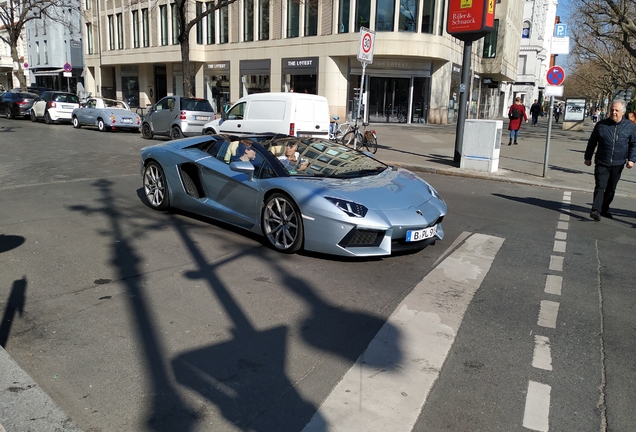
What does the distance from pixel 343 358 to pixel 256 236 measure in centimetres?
332

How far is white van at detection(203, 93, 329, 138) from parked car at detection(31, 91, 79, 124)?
42.3 feet

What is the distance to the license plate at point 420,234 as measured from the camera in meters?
5.75

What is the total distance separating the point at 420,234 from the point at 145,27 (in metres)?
43.6

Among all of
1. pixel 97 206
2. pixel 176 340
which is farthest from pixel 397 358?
pixel 97 206

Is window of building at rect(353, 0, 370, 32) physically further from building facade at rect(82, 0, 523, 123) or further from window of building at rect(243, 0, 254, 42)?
window of building at rect(243, 0, 254, 42)

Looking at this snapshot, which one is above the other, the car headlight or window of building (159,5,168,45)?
window of building (159,5,168,45)

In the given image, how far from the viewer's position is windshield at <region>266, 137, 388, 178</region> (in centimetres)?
650

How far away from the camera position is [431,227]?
6020 millimetres

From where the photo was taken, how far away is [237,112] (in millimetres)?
16641

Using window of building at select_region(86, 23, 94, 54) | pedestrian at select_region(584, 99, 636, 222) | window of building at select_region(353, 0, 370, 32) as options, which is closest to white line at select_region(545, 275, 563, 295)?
pedestrian at select_region(584, 99, 636, 222)

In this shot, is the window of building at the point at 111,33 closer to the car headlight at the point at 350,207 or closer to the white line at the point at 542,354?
the car headlight at the point at 350,207

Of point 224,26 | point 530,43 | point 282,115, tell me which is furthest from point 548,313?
point 530,43

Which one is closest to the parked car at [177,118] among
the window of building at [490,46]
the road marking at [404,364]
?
the road marking at [404,364]

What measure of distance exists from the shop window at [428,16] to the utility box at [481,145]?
1944cm
